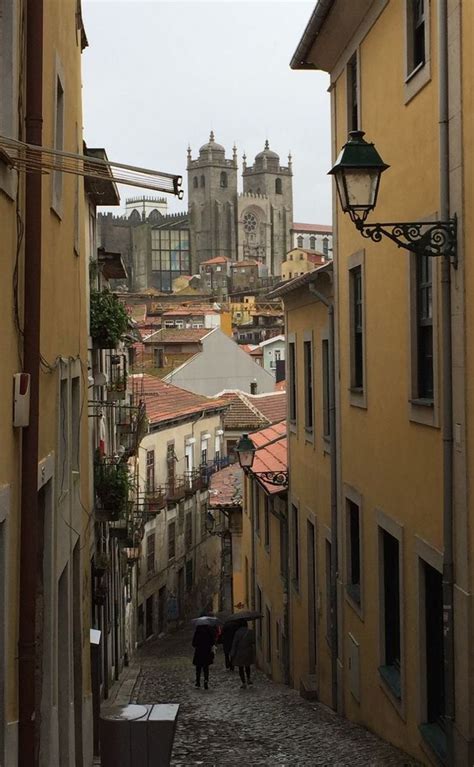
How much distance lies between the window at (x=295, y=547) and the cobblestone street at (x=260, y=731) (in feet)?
6.39

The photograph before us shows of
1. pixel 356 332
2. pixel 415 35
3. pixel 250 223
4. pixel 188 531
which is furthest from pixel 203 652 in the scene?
pixel 250 223

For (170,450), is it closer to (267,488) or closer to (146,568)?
(146,568)

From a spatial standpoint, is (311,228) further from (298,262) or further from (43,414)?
(43,414)

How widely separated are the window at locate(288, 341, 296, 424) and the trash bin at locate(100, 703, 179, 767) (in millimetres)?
10380

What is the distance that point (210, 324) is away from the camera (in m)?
83.8

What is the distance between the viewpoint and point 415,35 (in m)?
9.09

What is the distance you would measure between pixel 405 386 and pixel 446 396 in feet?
4.82

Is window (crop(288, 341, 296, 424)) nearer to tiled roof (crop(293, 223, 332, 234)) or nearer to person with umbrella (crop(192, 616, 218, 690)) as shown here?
person with umbrella (crop(192, 616, 218, 690))

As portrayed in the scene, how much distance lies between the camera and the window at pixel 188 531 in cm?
4053

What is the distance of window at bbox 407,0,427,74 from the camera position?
8945 mm

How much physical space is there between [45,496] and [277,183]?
6491 inches

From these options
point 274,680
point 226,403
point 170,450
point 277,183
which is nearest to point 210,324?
point 226,403

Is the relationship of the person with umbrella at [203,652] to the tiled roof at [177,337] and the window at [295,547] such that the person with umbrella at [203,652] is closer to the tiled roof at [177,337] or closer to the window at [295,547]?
the window at [295,547]

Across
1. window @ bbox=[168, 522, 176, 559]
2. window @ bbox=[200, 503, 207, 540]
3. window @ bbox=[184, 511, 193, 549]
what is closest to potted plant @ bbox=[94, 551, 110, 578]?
window @ bbox=[168, 522, 176, 559]
